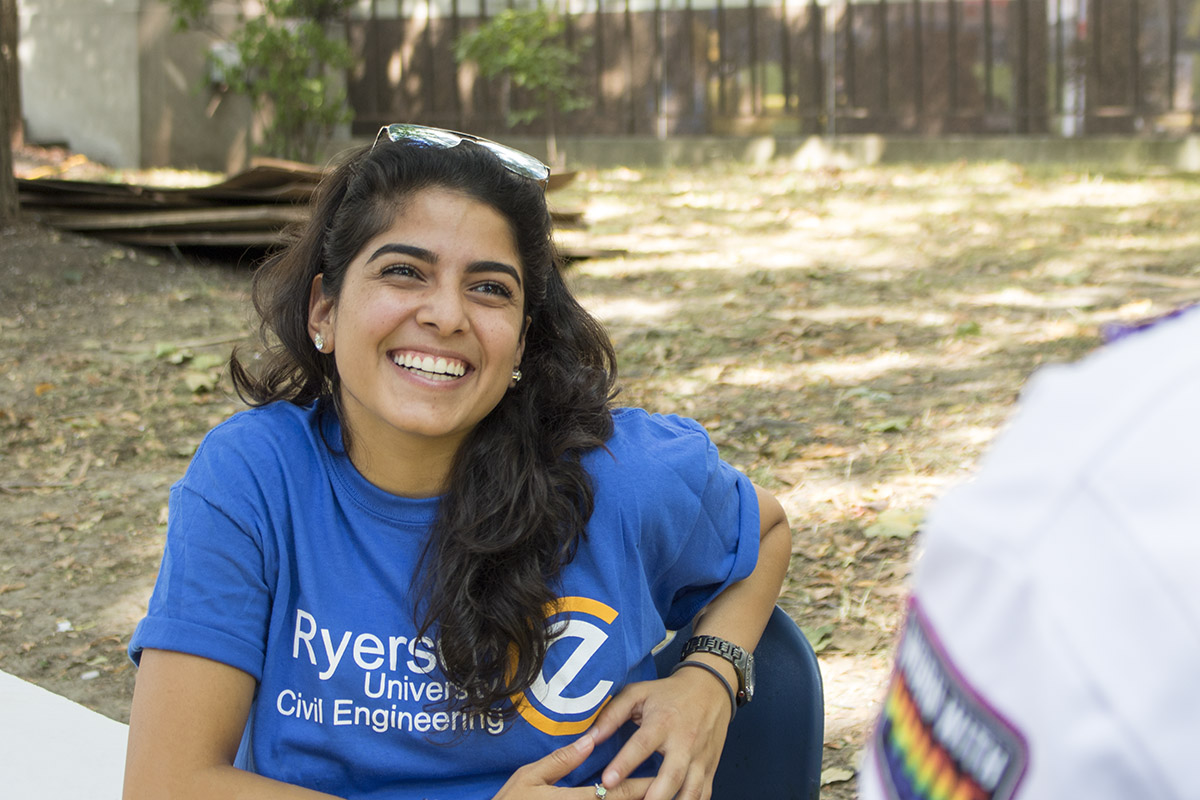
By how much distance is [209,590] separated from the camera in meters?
1.87

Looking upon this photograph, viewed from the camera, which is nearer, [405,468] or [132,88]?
[405,468]

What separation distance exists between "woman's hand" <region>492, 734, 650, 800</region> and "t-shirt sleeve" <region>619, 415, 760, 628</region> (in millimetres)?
343

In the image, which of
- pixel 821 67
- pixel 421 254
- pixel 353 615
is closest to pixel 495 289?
pixel 421 254

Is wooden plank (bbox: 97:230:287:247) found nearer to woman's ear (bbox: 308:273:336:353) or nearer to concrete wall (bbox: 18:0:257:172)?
concrete wall (bbox: 18:0:257:172)

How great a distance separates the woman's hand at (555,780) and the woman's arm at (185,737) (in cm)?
30

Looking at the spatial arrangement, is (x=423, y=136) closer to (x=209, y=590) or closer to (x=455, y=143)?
(x=455, y=143)

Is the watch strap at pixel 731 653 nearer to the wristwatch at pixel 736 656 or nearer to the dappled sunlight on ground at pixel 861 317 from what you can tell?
the wristwatch at pixel 736 656

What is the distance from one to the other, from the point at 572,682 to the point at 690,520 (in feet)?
1.10

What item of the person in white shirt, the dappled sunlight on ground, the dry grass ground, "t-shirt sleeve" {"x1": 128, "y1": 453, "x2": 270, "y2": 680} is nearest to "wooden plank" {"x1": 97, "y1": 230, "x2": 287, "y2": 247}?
the dry grass ground

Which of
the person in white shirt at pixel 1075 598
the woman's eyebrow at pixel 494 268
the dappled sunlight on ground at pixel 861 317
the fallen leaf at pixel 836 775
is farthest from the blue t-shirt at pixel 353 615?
the person in white shirt at pixel 1075 598

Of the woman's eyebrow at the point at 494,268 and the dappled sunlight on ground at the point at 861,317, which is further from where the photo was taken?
the dappled sunlight on ground at the point at 861,317

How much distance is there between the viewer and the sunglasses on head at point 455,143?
7.03ft

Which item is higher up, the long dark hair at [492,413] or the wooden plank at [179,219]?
the wooden plank at [179,219]

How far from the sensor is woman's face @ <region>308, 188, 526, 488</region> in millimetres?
2041
